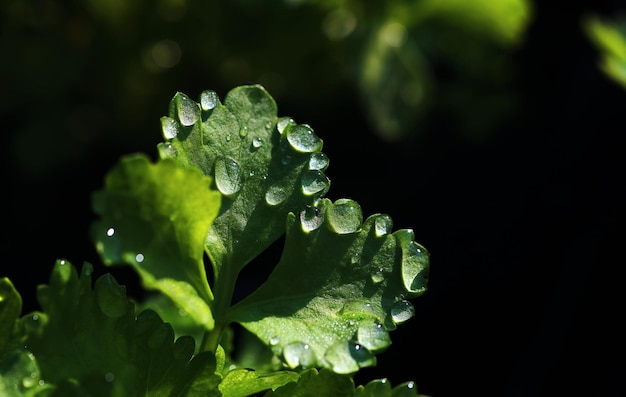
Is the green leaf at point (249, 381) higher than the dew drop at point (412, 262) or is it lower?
lower

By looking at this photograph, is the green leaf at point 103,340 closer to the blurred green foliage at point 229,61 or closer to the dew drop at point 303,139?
the dew drop at point 303,139

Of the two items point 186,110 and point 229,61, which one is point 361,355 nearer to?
point 186,110

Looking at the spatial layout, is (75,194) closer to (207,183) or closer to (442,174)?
(442,174)

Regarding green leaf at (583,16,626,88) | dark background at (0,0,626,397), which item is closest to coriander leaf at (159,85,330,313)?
green leaf at (583,16,626,88)

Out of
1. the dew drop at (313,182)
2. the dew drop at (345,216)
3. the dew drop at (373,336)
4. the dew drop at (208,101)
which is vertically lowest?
the dew drop at (373,336)

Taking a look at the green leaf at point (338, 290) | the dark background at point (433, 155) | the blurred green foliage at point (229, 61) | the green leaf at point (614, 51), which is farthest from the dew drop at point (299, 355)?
the blurred green foliage at point (229, 61)

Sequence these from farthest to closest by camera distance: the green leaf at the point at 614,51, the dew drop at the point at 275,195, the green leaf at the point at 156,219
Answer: the green leaf at the point at 614,51 → the dew drop at the point at 275,195 → the green leaf at the point at 156,219

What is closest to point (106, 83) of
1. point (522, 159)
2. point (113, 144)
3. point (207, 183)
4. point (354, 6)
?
point (113, 144)

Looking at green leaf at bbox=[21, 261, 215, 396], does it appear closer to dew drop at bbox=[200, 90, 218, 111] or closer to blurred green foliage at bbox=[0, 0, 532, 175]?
dew drop at bbox=[200, 90, 218, 111]
